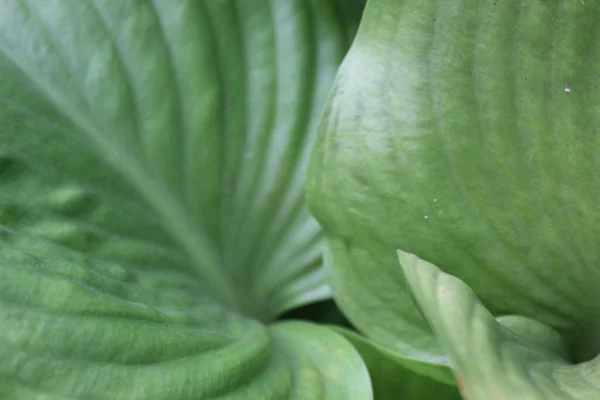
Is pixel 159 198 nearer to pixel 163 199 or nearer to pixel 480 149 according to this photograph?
pixel 163 199

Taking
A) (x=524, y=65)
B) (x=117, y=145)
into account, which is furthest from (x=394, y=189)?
(x=117, y=145)

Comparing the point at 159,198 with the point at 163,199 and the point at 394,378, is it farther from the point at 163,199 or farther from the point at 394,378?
the point at 394,378

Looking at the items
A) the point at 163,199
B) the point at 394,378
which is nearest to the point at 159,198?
the point at 163,199

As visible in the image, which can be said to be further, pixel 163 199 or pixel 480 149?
pixel 163 199

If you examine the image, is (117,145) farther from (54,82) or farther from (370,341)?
(370,341)

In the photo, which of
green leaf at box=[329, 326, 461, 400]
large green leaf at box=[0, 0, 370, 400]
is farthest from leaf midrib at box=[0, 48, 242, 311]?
green leaf at box=[329, 326, 461, 400]

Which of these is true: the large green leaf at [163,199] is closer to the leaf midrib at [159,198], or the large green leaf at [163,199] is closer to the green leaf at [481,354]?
the leaf midrib at [159,198]

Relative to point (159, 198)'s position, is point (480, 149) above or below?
above
